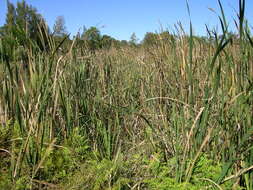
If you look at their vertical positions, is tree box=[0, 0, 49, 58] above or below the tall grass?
above

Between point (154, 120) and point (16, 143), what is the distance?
0.84 m

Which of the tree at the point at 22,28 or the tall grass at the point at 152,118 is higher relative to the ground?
the tree at the point at 22,28

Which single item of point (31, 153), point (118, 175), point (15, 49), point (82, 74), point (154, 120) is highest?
point (15, 49)

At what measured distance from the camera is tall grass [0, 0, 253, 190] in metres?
1.34

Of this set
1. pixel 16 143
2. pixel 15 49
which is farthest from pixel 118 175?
pixel 15 49

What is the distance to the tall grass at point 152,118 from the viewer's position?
4.40 ft

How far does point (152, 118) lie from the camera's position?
5.83 ft

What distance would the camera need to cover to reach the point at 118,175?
159 cm

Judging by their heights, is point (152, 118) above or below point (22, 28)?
below

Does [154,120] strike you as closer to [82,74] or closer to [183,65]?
[183,65]

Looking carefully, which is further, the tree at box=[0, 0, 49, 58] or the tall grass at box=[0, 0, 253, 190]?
the tree at box=[0, 0, 49, 58]

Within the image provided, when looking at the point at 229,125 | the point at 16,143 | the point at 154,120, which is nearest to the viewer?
the point at 229,125

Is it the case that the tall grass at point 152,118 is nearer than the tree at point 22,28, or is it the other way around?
the tall grass at point 152,118

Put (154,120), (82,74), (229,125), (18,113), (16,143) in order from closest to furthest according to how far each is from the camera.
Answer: (229,125) → (18,113) → (16,143) → (154,120) → (82,74)
